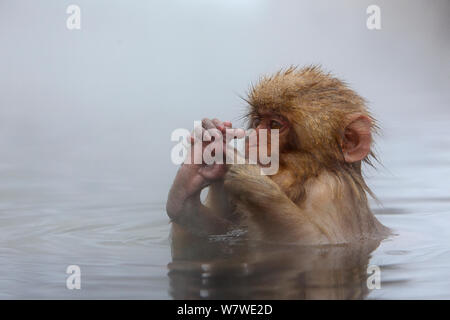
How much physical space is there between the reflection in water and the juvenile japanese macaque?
0.09 metres

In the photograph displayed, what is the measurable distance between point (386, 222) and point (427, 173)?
4.30 feet

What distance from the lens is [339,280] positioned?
3.33m

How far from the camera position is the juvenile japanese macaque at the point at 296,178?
3.85 metres

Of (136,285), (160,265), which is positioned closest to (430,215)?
(160,265)

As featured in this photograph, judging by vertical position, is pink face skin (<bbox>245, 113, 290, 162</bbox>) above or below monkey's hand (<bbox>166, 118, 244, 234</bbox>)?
above

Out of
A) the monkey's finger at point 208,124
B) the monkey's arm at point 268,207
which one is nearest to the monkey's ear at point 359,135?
the monkey's arm at point 268,207

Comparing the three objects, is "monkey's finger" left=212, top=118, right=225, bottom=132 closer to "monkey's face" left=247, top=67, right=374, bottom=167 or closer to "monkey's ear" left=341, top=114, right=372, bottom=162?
"monkey's face" left=247, top=67, right=374, bottom=167

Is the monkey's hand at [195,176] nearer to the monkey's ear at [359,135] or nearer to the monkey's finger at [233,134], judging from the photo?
the monkey's finger at [233,134]

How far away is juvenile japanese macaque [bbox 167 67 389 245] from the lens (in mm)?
3852

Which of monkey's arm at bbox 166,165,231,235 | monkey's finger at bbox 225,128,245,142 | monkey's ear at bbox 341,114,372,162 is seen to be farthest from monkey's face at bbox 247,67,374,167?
monkey's arm at bbox 166,165,231,235

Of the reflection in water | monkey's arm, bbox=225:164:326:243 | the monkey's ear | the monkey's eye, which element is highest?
the monkey's eye

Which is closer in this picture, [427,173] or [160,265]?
[160,265]
